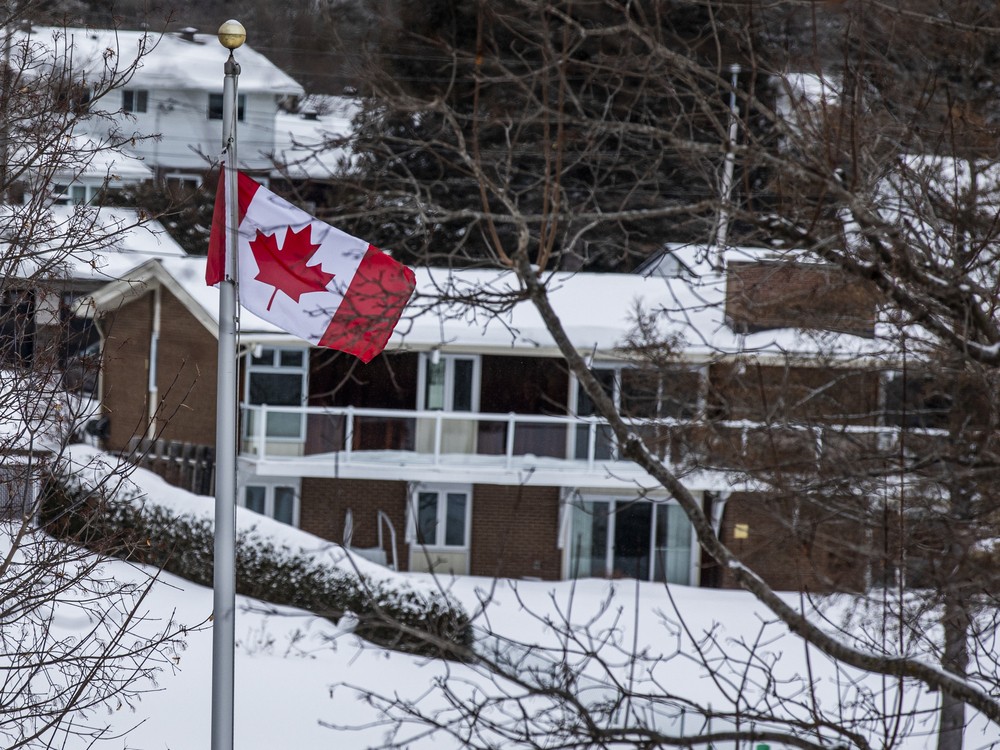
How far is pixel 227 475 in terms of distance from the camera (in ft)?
23.1

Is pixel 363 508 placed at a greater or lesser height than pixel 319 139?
lesser

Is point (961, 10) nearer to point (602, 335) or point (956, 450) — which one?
point (956, 450)

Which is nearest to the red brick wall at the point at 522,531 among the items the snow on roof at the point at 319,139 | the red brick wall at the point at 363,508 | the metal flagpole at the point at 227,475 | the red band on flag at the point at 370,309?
the red brick wall at the point at 363,508

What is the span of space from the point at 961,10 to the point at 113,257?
865 inches

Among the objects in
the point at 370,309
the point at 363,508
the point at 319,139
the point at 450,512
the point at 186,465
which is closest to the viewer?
the point at 370,309

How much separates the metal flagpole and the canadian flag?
0.14 meters

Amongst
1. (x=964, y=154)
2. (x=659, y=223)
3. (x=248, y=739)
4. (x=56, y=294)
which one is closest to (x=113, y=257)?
(x=659, y=223)

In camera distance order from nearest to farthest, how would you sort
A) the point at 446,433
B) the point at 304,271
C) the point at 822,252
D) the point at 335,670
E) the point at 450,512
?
the point at 822,252 < the point at 304,271 < the point at 335,670 < the point at 446,433 < the point at 450,512

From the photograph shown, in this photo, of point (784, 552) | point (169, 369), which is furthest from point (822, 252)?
point (169, 369)

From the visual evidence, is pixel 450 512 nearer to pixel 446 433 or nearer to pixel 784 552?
pixel 446 433

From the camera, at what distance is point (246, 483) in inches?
920

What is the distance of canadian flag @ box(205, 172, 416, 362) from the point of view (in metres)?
6.77

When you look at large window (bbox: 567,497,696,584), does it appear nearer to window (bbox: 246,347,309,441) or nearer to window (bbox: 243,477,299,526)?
window (bbox: 243,477,299,526)

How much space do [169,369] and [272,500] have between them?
140 inches
